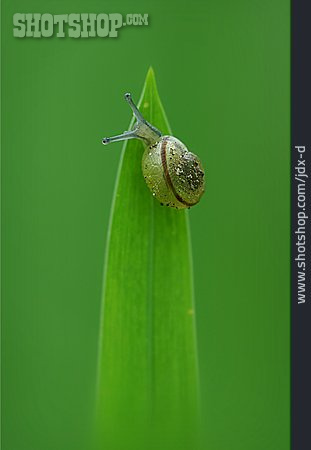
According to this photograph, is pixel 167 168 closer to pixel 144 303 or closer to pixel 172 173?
pixel 172 173

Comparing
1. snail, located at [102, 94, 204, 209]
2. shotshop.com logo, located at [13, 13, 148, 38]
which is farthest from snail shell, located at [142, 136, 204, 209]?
shotshop.com logo, located at [13, 13, 148, 38]

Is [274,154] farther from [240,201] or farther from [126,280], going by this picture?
[126,280]

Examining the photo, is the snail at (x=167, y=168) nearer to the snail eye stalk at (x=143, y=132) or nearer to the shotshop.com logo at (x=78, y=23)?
the snail eye stalk at (x=143, y=132)

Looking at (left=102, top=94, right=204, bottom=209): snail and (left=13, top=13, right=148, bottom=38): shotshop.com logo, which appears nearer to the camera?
(left=102, top=94, right=204, bottom=209): snail

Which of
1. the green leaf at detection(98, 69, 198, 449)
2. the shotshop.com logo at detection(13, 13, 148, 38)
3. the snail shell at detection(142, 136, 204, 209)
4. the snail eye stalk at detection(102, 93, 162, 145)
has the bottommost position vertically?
the green leaf at detection(98, 69, 198, 449)

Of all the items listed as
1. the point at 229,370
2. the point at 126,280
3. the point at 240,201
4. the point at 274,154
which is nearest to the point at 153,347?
the point at 126,280

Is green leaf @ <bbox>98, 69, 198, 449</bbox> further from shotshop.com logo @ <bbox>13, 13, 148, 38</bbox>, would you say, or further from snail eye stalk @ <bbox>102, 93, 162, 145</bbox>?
shotshop.com logo @ <bbox>13, 13, 148, 38</bbox>
